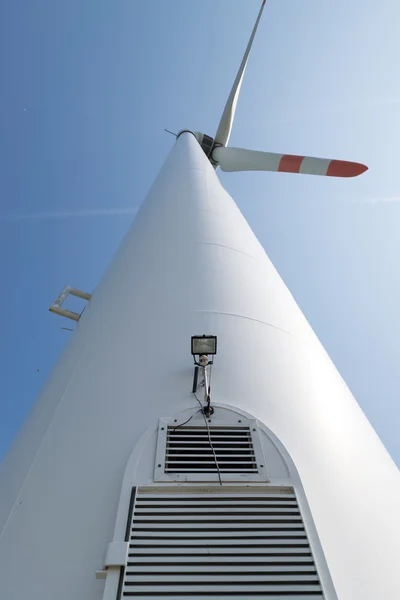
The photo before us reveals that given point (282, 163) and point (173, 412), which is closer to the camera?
point (173, 412)

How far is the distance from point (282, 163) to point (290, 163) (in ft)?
0.62

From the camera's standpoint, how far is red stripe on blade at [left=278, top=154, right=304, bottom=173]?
253 inches

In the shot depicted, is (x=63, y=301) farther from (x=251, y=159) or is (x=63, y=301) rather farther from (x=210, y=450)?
(x=251, y=159)

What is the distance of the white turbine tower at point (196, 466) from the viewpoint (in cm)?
128

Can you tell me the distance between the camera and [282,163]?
266 inches

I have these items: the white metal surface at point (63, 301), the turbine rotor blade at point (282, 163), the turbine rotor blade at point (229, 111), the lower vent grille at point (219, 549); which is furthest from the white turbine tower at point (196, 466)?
the turbine rotor blade at point (229, 111)

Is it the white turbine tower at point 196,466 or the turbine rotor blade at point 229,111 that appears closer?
the white turbine tower at point 196,466

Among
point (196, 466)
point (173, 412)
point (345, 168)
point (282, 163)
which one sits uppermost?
point (282, 163)

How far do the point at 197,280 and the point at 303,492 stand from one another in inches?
62.8

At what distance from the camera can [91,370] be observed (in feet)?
7.18

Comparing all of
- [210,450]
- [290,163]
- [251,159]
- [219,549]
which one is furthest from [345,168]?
[219,549]

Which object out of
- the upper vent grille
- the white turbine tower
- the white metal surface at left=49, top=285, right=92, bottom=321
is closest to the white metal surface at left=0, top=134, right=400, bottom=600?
the white turbine tower

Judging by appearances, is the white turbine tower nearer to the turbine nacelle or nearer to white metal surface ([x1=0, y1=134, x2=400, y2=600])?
white metal surface ([x1=0, y1=134, x2=400, y2=600])

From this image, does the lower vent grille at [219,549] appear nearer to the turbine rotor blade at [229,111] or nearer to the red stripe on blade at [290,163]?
the red stripe on blade at [290,163]
